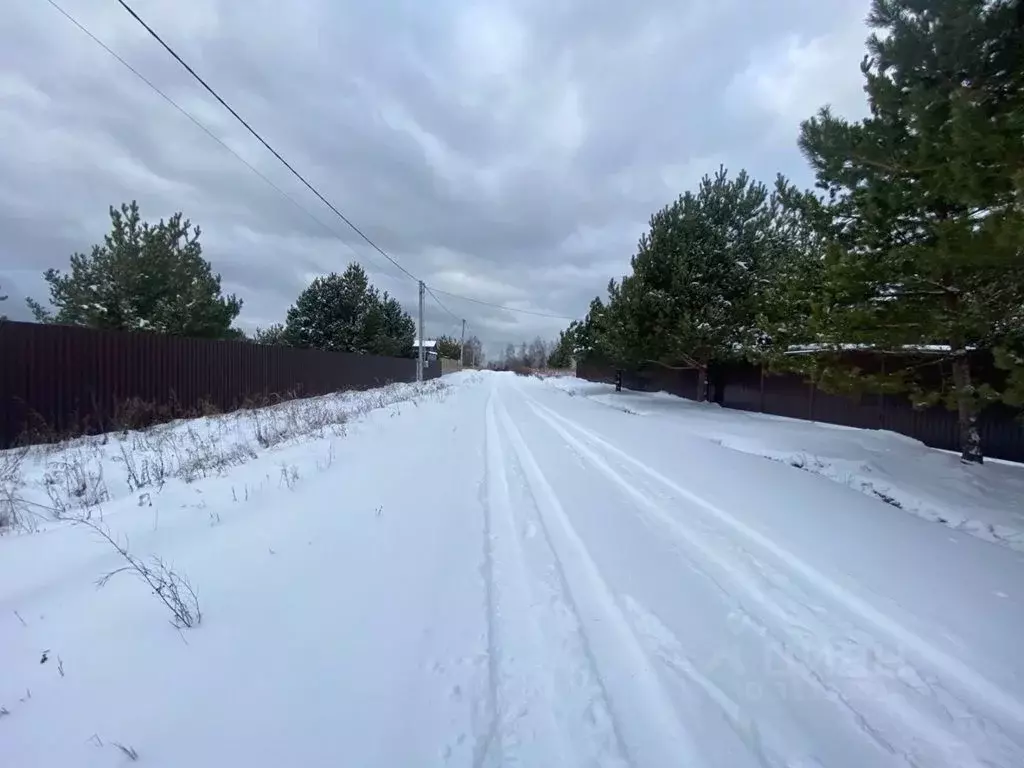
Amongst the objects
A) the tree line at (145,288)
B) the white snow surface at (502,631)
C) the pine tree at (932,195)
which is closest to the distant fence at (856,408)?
the pine tree at (932,195)

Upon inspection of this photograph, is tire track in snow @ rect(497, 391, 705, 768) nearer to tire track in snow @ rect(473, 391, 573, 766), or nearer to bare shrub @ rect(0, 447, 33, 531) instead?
tire track in snow @ rect(473, 391, 573, 766)

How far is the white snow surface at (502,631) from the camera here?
7.13 feet

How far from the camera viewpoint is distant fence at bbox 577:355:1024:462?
29.4 ft

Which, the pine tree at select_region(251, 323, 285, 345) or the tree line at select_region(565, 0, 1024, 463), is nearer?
the tree line at select_region(565, 0, 1024, 463)

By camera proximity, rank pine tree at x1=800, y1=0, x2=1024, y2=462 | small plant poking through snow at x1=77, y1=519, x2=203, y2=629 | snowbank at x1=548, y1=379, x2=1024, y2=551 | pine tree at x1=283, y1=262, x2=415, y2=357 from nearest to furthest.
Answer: small plant poking through snow at x1=77, y1=519, x2=203, y2=629 → pine tree at x1=800, y1=0, x2=1024, y2=462 → snowbank at x1=548, y1=379, x2=1024, y2=551 → pine tree at x1=283, y1=262, x2=415, y2=357

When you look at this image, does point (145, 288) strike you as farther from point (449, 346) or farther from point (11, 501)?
point (449, 346)

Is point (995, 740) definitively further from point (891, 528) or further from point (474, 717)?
point (891, 528)

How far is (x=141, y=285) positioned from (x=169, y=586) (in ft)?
62.7

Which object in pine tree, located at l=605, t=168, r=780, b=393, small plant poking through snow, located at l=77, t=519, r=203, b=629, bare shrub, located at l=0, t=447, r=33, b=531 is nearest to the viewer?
small plant poking through snow, located at l=77, t=519, r=203, b=629

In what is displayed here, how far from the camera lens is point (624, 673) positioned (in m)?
2.64

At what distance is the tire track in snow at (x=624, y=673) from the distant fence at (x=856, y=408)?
6768mm

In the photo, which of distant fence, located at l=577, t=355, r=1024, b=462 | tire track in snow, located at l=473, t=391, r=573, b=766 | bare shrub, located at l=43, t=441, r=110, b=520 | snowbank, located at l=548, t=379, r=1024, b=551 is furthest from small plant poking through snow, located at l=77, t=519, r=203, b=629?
distant fence, located at l=577, t=355, r=1024, b=462

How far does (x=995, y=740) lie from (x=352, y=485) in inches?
225

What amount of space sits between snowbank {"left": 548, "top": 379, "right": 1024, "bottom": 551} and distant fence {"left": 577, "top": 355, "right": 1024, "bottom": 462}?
0.48 m
